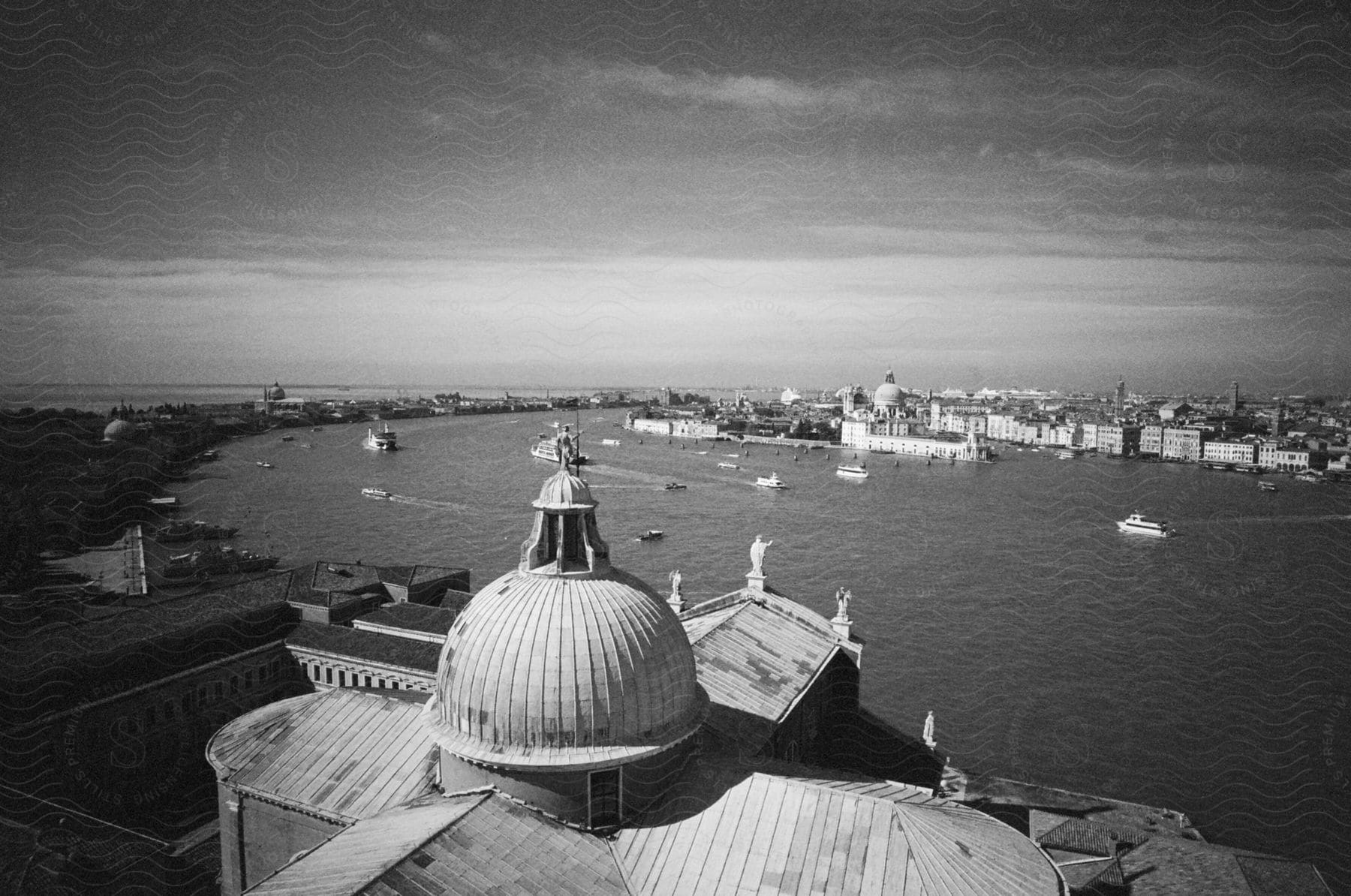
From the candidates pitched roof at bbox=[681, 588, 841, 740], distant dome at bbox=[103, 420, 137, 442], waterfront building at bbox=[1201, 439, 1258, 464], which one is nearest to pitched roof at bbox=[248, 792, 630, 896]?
pitched roof at bbox=[681, 588, 841, 740]

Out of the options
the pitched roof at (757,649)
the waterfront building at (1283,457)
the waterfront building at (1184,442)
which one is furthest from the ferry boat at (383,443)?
the waterfront building at (1283,457)

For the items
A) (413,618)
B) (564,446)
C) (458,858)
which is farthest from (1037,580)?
(458,858)

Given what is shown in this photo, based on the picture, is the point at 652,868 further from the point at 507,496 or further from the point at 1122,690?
the point at 507,496

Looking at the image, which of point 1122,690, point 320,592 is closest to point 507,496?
point 320,592

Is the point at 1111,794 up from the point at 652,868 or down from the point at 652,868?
down

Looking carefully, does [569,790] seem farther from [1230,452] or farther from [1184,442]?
[1184,442]

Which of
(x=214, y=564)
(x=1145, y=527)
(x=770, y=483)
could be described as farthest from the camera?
(x=770, y=483)
